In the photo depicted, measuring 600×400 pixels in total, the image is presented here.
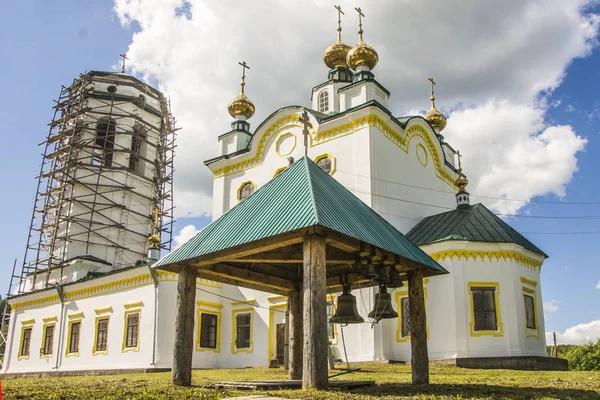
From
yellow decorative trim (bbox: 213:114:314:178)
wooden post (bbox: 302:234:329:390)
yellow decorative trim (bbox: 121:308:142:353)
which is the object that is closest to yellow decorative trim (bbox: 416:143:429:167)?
yellow decorative trim (bbox: 213:114:314:178)

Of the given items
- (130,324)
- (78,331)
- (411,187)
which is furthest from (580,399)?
(78,331)

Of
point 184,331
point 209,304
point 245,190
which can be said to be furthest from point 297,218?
point 245,190

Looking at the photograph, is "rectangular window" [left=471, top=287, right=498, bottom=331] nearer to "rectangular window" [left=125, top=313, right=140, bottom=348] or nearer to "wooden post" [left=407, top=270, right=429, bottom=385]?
"wooden post" [left=407, top=270, right=429, bottom=385]

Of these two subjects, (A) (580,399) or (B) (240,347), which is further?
(B) (240,347)

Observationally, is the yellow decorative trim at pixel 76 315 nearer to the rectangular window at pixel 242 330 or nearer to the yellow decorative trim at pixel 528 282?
the rectangular window at pixel 242 330

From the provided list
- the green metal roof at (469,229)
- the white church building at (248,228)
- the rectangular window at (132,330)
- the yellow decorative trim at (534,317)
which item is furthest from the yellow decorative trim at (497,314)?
the rectangular window at (132,330)

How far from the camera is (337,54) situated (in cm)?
2364

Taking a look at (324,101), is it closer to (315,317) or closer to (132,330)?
(132,330)

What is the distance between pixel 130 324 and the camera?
816 inches

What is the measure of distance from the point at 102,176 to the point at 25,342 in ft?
28.6

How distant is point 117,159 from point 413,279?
22878mm

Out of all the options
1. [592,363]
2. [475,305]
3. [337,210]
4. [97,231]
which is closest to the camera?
[337,210]

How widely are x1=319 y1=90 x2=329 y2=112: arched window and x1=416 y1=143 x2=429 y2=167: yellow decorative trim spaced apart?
4.27m

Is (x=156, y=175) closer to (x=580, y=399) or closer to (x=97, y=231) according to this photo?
(x=97, y=231)
